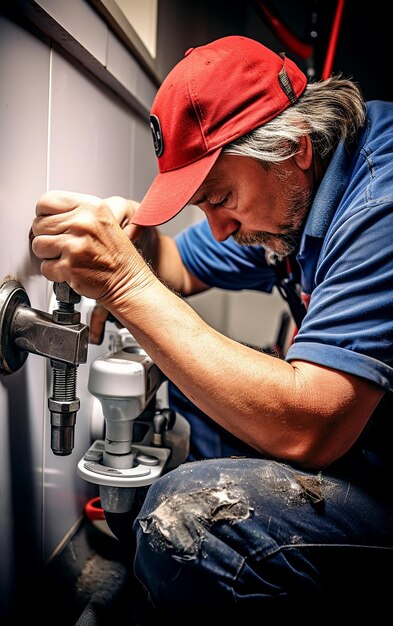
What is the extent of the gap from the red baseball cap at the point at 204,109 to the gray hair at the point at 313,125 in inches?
0.6

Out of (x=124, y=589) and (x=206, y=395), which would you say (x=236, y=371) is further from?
(x=124, y=589)

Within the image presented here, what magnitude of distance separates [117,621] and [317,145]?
0.83 metres

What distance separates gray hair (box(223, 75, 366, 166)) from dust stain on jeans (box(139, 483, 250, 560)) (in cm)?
50

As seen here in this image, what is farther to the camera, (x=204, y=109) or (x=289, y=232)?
(x=289, y=232)

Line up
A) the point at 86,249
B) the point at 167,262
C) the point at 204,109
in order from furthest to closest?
the point at 167,262
the point at 204,109
the point at 86,249

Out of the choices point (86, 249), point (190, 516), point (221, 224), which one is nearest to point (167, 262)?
point (221, 224)

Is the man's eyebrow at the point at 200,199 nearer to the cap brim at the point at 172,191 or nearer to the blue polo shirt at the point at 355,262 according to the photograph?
the cap brim at the point at 172,191

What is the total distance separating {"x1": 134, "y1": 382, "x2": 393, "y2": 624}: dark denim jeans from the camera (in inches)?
26.2

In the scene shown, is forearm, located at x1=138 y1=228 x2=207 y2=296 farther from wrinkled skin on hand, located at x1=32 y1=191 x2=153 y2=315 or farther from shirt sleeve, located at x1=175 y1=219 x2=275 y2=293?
wrinkled skin on hand, located at x1=32 y1=191 x2=153 y2=315

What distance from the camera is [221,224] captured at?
35.7 inches

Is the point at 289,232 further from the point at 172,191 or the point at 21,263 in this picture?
the point at 21,263

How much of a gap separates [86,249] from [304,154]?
42cm

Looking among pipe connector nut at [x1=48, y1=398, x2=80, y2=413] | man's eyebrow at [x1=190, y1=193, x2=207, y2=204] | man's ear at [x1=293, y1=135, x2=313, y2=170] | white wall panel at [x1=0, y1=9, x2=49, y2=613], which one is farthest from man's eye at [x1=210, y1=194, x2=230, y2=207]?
pipe connector nut at [x1=48, y1=398, x2=80, y2=413]

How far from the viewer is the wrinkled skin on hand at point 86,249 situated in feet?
2.16
